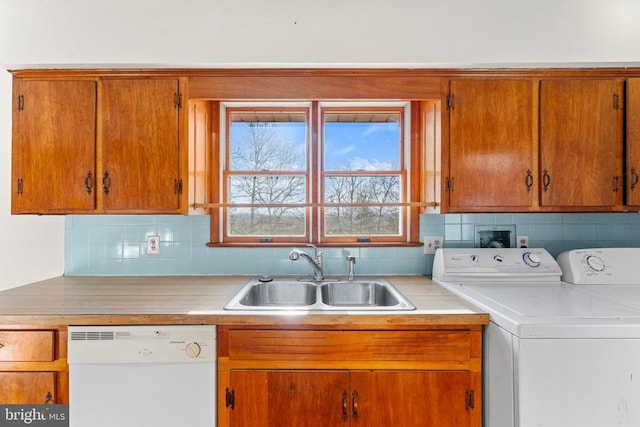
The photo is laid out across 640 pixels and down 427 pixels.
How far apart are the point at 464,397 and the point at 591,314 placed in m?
0.56

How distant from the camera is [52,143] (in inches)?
67.1

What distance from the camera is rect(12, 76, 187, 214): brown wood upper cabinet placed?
170 centimetres

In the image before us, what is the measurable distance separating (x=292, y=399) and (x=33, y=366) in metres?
1.03

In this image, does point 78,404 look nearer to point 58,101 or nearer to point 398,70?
point 58,101

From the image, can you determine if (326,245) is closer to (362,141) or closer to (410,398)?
(362,141)

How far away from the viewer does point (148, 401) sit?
4.30 feet

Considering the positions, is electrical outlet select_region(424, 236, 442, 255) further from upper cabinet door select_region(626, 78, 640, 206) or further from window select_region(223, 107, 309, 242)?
upper cabinet door select_region(626, 78, 640, 206)

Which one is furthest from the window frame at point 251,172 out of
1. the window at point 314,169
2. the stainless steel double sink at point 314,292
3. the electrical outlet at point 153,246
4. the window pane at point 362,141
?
the electrical outlet at point 153,246

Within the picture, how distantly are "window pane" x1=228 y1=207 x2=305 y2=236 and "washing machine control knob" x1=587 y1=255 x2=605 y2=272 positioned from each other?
1.58 m

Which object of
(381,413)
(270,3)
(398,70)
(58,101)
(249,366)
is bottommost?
(381,413)

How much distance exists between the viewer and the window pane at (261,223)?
212cm

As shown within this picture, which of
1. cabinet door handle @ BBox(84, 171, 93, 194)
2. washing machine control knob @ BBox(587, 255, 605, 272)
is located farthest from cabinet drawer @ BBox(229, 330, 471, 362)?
cabinet door handle @ BBox(84, 171, 93, 194)

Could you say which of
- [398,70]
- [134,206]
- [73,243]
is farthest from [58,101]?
Result: [398,70]

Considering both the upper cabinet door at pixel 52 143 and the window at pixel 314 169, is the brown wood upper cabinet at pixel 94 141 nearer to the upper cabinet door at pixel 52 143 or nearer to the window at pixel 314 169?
the upper cabinet door at pixel 52 143
